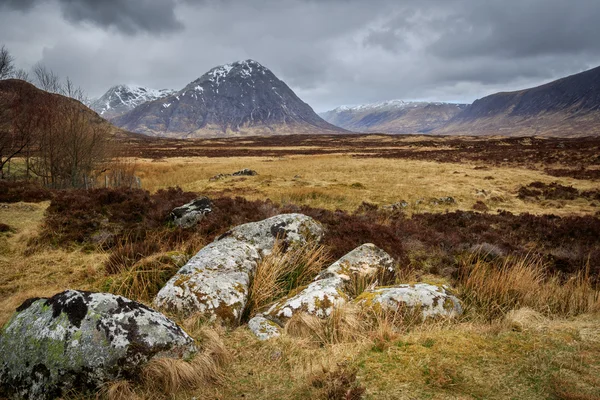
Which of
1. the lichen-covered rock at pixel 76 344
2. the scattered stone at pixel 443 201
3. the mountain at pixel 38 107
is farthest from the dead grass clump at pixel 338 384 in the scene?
the mountain at pixel 38 107

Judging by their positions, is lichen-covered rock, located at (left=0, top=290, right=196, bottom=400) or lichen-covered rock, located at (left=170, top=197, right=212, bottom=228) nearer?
lichen-covered rock, located at (left=0, top=290, right=196, bottom=400)

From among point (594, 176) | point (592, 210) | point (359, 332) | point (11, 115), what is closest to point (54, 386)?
point (359, 332)

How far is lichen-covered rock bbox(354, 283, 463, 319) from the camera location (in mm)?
4816

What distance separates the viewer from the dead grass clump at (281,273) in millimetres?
5637

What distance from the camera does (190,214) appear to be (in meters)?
10.9

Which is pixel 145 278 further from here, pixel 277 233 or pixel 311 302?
pixel 311 302

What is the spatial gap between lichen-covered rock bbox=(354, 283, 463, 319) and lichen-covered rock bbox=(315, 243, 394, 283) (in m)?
0.94

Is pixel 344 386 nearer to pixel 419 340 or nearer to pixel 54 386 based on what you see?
pixel 419 340

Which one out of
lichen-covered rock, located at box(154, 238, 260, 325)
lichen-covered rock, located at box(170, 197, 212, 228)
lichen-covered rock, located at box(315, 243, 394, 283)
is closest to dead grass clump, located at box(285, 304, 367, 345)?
lichen-covered rock, located at box(154, 238, 260, 325)

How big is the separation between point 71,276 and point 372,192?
697 inches

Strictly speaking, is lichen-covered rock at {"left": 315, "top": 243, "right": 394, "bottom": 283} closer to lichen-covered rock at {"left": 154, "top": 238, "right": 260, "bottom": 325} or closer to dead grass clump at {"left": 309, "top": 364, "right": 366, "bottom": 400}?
lichen-covered rock at {"left": 154, "top": 238, "right": 260, "bottom": 325}

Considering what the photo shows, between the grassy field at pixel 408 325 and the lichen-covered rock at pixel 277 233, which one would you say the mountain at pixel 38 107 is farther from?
the lichen-covered rock at pixel 277 233

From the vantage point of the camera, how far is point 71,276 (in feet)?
22.9

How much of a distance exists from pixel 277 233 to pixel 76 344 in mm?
4936
